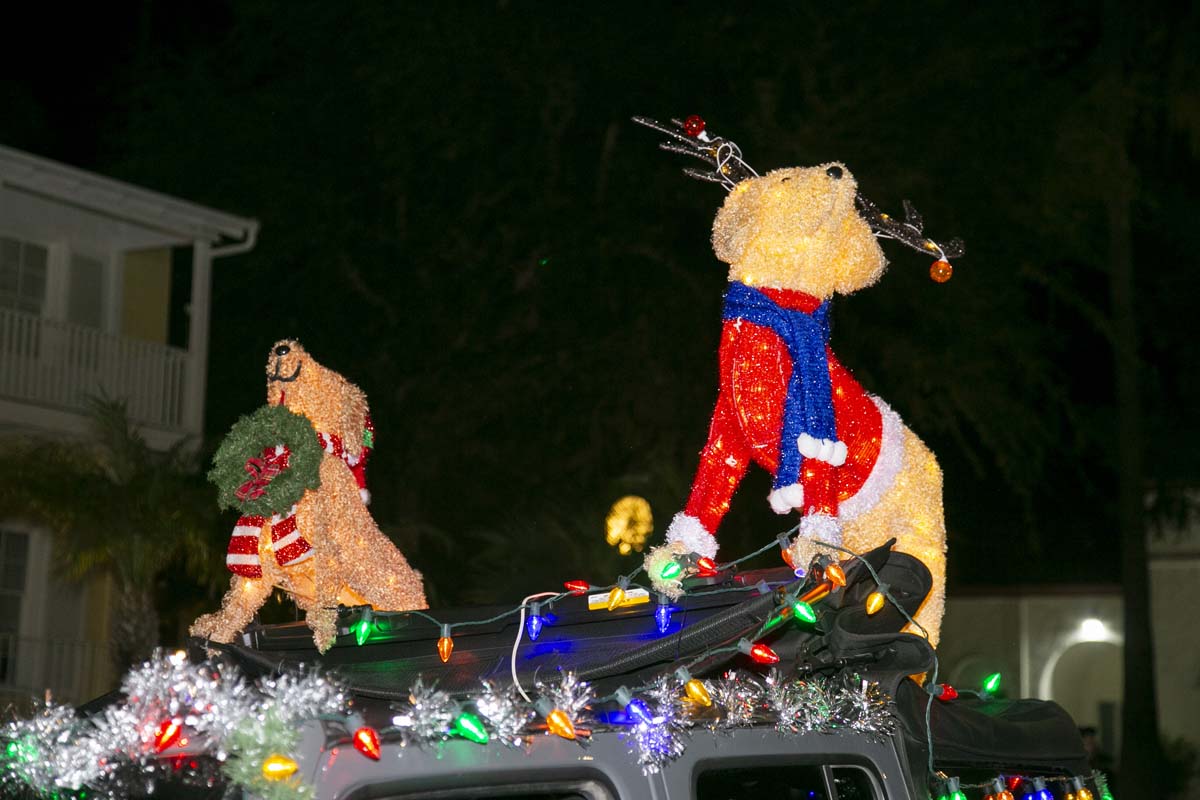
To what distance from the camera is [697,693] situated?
3.01m

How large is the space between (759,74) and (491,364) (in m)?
3.77

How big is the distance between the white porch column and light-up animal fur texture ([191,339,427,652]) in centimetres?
1098

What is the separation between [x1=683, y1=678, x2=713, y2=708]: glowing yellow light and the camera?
9.86 ft

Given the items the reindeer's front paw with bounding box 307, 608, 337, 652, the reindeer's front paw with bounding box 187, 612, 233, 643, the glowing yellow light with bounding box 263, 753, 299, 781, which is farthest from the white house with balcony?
the glowing yellow light with bounding box 263, 753, 299, 781

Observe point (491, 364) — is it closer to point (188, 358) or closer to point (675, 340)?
point (675, 340)

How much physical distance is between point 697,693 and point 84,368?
13.2 meters

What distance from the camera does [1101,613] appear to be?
21.3 metres

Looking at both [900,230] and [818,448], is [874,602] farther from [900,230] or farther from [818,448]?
[900,230]

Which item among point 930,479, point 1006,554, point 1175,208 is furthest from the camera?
point 1006,554

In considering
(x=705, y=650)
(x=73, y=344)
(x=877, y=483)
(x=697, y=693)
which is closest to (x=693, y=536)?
(x=877, y=483)

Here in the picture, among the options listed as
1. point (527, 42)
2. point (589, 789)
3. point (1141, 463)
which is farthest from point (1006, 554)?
point (589, 789)

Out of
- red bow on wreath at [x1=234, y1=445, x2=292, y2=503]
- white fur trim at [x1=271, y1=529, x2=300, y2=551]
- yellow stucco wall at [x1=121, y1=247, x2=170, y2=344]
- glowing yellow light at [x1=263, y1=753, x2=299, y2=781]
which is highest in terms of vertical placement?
yellow stucco wall at [x1=121, y1=247, x2=170, y2=344]

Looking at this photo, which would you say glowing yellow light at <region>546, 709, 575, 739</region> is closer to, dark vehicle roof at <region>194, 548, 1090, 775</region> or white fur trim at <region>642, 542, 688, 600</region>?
dark vehicle roof at <region>194, 548, 1090, 775</region>

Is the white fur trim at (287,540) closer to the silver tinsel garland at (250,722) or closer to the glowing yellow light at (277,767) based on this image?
the silver tinsel garland at (250,722)
